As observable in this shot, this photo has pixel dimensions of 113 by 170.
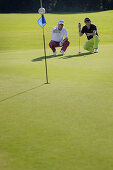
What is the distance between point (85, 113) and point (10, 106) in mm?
1267

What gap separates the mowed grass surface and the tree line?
52409 millimetres

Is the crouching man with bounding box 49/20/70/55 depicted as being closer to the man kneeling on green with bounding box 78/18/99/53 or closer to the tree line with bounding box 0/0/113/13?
the man kneeling on green with bounding box 78/18/99/53

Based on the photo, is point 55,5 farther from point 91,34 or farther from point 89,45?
point 91,34

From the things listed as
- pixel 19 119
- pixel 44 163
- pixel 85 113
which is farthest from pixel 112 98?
pixel 44 163

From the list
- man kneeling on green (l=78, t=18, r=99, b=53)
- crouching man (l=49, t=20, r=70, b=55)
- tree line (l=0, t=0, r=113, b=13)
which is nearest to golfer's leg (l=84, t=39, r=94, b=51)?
man kneeling on green (l=78, t=18, r=99, b=53)

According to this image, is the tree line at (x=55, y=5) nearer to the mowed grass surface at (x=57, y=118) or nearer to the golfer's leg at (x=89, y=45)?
the golfer's leg at (x=89, y=45)

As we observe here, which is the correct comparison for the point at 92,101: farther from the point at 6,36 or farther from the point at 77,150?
the point at 6,36

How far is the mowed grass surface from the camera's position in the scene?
10.6 ft

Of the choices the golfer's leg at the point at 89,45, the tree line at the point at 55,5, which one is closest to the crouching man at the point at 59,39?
the golfer's leg at the point at 89,45

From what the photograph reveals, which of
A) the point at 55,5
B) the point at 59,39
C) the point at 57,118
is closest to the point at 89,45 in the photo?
the point at 59,39

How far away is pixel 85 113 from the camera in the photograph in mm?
4773

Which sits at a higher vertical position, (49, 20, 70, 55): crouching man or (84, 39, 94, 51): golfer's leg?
(49, 20, 70, 55): crouching man

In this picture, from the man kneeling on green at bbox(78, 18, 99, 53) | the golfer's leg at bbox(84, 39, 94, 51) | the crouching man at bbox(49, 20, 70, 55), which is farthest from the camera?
the golfer's leg at bbox(84, 39, 94, 51)

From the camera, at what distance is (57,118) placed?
15.0 ft
